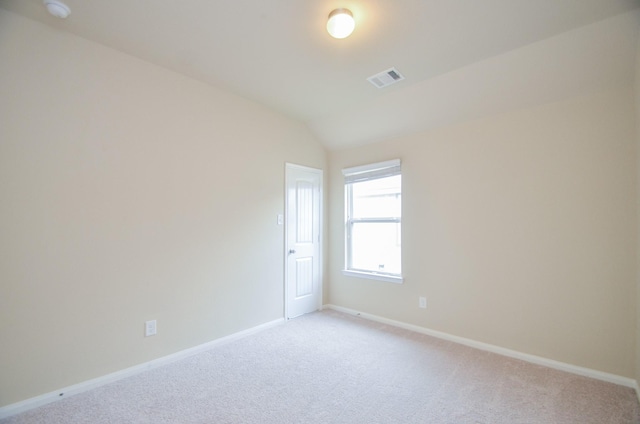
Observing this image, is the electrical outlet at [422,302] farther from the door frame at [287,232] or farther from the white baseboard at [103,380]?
the white baseboard at [103,380]

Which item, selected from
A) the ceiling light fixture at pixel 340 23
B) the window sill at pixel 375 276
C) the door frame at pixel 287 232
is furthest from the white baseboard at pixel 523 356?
the ceiling light fixture at pixel 340 23

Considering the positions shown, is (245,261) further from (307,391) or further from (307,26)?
(307,26)

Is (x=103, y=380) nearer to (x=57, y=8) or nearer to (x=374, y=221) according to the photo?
(x=57, y=8)

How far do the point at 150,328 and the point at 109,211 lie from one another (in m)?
1.08

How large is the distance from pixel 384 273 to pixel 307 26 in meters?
2.89

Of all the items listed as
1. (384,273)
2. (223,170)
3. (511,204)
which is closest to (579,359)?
(511,204)

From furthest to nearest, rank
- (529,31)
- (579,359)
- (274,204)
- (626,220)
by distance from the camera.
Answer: (274,204) < (579,359) < (626,220) < (529,31)

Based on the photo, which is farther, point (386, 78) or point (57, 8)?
point (386, 78)

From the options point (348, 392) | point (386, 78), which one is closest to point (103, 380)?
point (348, 392)

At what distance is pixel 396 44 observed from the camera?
2.25 m

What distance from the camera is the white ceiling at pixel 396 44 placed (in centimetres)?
189

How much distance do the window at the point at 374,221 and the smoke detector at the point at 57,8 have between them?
10.1 ft

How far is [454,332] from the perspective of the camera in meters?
3.09

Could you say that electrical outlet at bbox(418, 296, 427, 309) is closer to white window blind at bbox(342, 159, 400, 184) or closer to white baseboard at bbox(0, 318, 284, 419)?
white window blind at bbox(342, 159, 400, 184)
